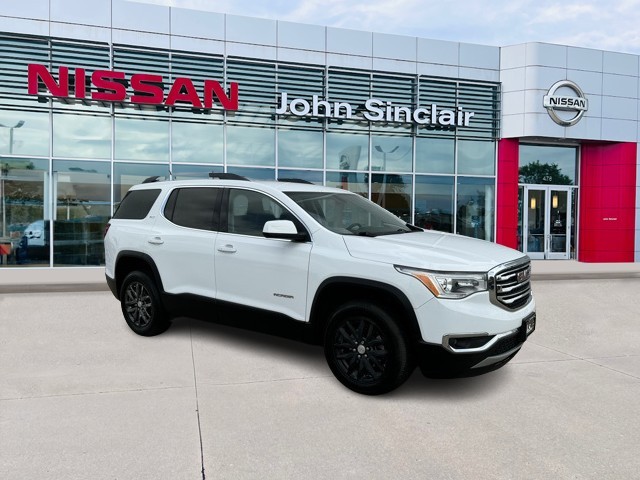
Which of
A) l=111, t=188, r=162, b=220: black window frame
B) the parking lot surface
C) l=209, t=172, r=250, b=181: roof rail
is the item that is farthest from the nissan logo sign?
l=111, t=188, r=162, b=220: black window frame

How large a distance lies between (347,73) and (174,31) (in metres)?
5.00

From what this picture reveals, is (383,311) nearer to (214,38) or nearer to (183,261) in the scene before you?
(183,261)

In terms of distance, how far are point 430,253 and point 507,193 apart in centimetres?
1322

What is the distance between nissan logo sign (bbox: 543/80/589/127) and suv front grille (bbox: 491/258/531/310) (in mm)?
12950

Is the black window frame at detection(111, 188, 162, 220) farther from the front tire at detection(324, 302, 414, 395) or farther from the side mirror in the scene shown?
the front tire at detection(324, 302, 414, 395)

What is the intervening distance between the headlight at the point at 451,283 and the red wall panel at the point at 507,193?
1297cm

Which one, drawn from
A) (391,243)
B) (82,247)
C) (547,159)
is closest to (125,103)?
(82,247)

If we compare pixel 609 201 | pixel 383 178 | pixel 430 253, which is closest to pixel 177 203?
pixel 430 253

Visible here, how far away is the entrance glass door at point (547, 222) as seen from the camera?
1695 centimetres

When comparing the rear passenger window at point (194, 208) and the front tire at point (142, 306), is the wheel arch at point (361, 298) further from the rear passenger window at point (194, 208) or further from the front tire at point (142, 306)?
the front tire at point (142, 306)

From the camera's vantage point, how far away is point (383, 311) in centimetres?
409

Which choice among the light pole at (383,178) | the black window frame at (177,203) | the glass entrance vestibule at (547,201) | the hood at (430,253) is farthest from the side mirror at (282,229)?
the glass entrance vestibule at (547,201)

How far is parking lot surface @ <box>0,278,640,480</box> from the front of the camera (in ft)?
10.0

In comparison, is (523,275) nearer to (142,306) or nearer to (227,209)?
(227,209)
